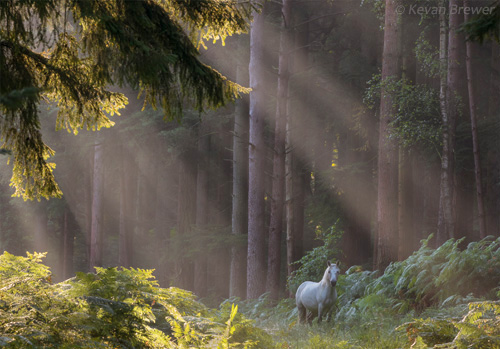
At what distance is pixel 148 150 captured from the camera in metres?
29.3

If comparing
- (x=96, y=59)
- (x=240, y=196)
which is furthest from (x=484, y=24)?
(x=240, y=196)

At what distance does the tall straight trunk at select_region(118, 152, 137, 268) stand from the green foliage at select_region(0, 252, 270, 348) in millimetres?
26470

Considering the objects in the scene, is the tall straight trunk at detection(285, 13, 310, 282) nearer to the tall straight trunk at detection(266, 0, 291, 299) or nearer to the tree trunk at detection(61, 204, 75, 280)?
the tall straight trunk at detection(266, 0, 291, 299)

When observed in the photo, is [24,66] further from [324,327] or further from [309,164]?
[309,164]

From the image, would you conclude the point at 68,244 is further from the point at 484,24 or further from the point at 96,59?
the point at 484,24

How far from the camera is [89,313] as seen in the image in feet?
15.1

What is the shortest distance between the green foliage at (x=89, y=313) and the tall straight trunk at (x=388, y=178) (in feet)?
38.0

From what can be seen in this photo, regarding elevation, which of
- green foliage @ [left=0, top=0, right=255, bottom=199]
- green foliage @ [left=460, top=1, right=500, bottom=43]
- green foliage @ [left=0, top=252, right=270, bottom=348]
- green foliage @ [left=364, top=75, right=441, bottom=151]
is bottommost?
green foliage @ [left=0, top=252, right=270, bottom=348]

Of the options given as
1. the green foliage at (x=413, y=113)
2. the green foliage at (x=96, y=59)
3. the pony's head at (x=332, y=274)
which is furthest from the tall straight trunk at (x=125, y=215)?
the green foliage at (x=96, y=59)

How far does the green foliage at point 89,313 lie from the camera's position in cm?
389

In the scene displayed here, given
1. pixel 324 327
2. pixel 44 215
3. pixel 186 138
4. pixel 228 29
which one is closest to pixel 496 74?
pixel 186 138

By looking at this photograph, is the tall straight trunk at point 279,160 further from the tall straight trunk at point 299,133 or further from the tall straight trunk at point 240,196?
the tall straight trunk at point 240,196

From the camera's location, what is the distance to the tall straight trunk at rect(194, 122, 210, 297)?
1025 inches

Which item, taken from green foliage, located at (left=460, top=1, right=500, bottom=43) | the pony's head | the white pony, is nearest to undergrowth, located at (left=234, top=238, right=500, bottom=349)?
the white pony
